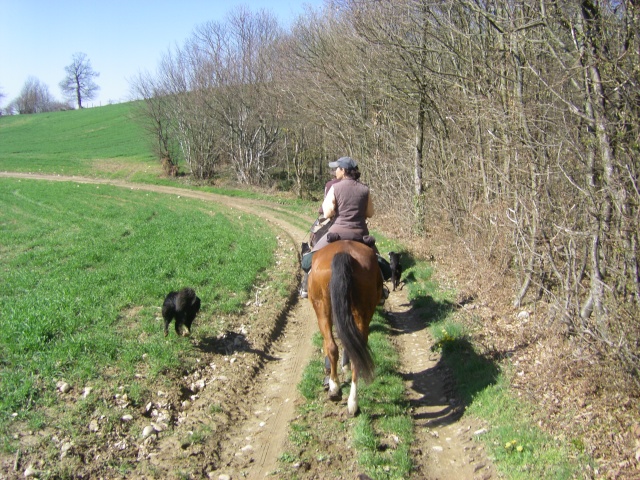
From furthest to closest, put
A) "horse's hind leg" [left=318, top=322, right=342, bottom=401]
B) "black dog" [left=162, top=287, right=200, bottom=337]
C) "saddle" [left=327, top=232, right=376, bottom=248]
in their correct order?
"black dog" [left=162, top=287, right=200, bottom=337] < "saddle" [left=327, top=232, right=376, bottom=248] < "horse's hind leg" [left=318, top=322, right=342, bottom=401]

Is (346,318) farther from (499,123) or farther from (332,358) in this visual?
(499,123)

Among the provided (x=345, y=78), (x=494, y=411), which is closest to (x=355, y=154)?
(x=345, y=78)

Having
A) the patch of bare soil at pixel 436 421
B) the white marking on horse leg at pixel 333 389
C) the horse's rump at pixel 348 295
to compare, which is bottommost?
the patch of bare soil at pixel 436 421

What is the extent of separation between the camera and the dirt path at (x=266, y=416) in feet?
16.3

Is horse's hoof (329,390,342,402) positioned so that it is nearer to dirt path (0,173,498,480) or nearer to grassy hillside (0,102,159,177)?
dirt path (0,173,498,480)

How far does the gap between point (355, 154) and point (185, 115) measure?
18384 millimetres

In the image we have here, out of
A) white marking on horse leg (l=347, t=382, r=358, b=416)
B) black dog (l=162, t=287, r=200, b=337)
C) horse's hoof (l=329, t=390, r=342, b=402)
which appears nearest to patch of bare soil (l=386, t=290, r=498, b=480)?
white marking on horse leg (l=347, t=382, r=358, b=416)

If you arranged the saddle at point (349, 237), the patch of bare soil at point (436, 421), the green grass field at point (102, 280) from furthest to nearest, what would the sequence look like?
the saddle at point (349, 237), the green grass field at point (102, 280), the patch of bare soil at point (436, 421)

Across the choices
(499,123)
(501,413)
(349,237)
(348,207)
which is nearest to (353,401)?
(501,413)

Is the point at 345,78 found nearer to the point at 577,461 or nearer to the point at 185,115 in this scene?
the point at 577,461

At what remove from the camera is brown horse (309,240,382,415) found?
561 centimetres

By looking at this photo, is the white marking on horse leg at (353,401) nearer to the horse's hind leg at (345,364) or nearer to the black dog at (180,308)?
the horse's hind leg at (345,364)

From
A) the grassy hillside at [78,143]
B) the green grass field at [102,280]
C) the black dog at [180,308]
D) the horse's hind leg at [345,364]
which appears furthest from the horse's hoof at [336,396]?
the grassy hillside at [78,143]

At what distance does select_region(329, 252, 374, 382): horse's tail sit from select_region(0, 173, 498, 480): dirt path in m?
0.91
